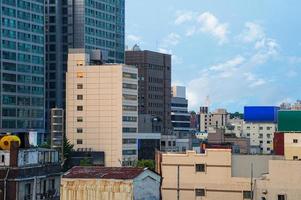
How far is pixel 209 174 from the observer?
3752 inches

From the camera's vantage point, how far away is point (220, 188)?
311ft

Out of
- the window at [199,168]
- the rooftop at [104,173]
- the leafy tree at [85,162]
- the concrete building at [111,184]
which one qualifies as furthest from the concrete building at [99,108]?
the concrete building at [111,184]

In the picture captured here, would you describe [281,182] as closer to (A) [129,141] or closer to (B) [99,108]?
(B) [99,108]

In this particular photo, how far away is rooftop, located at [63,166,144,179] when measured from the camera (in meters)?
79.3

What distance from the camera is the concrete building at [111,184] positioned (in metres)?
78.1

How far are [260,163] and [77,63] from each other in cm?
10382

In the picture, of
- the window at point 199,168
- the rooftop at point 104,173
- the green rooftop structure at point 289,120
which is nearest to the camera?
the rooftop at point 104,173

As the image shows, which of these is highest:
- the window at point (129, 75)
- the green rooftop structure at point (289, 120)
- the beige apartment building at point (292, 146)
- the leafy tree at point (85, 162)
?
the window at point (129, 75)

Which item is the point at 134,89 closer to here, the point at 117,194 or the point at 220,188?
the point at 220,188

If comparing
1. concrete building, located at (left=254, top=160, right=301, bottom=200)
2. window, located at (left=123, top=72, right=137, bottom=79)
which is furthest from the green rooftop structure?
window, located at (left=123, top=72, right=137, bottom=79)

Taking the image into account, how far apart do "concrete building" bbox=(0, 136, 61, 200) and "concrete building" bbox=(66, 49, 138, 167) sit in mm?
100915

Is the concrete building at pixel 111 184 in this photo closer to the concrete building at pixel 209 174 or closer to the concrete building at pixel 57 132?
the concrete building at pixel 209 174

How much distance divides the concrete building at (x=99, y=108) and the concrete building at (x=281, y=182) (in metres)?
99.5

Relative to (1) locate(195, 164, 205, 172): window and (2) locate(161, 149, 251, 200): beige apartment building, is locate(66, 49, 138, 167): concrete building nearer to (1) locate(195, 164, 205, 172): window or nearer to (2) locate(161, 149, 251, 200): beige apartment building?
(2) locate(161, 149, 251, 200): beige apartment building
